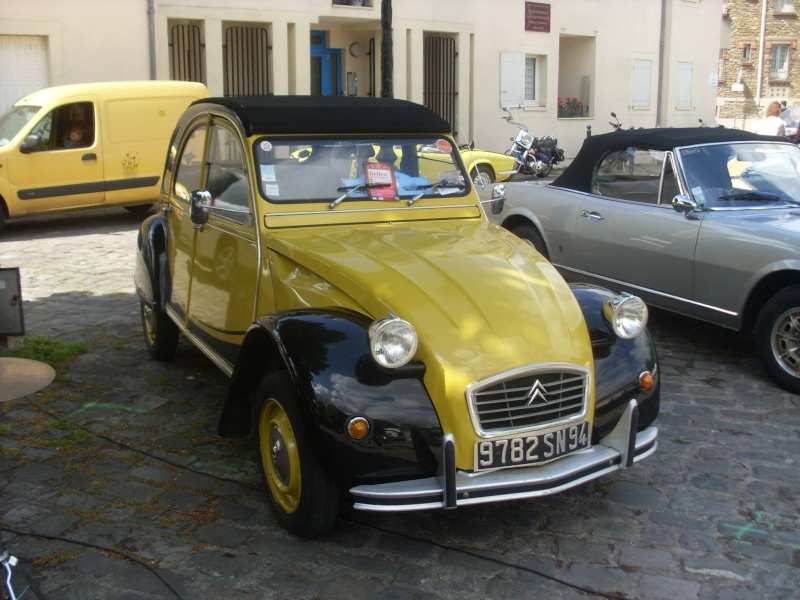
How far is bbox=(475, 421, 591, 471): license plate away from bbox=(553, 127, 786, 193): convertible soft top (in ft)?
12.4

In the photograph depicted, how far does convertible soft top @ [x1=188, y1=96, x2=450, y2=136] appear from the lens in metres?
4.98

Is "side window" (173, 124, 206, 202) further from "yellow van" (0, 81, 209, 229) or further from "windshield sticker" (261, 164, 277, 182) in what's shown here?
"yellow van" (0, 81, 209, 229)

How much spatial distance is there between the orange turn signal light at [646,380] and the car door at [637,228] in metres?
2.62

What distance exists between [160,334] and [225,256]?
1573 mm

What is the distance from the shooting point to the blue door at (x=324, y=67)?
65.7 feet

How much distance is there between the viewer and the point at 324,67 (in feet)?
66.4

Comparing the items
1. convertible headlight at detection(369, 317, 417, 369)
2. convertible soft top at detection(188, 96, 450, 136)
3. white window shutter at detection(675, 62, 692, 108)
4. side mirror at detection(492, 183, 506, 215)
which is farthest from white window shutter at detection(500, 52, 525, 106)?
convertible headlight at detection(369, 317, 417, 369)

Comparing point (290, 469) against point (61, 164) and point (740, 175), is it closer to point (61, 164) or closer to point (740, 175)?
point (740, 175)

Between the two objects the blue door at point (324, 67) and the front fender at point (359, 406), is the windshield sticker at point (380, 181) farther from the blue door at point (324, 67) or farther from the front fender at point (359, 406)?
the blue door at point (324, 67)

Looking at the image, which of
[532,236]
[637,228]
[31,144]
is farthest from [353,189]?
[31,144]

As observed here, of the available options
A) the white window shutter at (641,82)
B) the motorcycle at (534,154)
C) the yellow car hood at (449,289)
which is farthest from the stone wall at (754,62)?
the yellow car hood at (449,289)

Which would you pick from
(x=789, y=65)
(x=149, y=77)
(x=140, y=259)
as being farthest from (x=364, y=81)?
(x=789, y=65)

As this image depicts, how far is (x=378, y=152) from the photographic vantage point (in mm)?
5176

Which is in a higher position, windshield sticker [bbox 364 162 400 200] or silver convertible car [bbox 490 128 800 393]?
windshield sticker [bbox 364 162 400 200]
